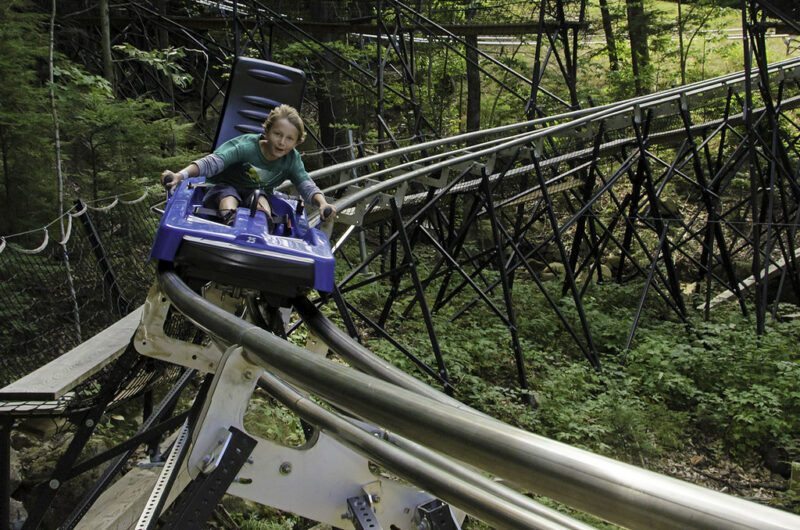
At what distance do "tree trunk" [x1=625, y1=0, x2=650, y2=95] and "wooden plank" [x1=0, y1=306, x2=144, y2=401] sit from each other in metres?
13.3

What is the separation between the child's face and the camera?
12.3 ft

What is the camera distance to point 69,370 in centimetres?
342

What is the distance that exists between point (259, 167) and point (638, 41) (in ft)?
45.2

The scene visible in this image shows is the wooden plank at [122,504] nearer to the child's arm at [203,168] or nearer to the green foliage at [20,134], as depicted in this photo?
the child's arm at [203,168]

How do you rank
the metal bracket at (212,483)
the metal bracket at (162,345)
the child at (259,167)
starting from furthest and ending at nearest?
the child at (259,167) → the metal bracket at (162,345) → the metal bracket at (212,483)

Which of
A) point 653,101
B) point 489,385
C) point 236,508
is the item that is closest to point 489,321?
point 489,385

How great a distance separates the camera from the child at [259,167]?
12.2 ft

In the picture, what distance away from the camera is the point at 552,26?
403 inches

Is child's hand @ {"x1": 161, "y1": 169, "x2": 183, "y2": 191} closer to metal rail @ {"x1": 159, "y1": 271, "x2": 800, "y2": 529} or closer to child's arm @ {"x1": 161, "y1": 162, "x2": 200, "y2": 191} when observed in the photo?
child's arm @ {"x1": 161, "y1": 162, "x2": 200, "y2": 191}

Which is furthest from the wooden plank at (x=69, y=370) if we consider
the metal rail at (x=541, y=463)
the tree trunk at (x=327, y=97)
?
the tree trunk at (x=327, y=97)

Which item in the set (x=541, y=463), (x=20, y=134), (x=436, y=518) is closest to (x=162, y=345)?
(x=436, y=518)

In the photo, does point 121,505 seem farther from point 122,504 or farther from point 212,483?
point 212,483

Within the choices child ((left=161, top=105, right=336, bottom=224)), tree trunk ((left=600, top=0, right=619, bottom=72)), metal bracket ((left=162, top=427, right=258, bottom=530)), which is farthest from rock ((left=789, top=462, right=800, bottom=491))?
tree trunk ((left=600, top=0, right=619, bottom=72))

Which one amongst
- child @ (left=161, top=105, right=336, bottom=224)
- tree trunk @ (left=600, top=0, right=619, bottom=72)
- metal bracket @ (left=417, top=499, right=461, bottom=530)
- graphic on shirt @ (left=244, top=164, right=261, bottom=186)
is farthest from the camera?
tree trunk @ (left=600, top=0, right=619, bottom=72)
